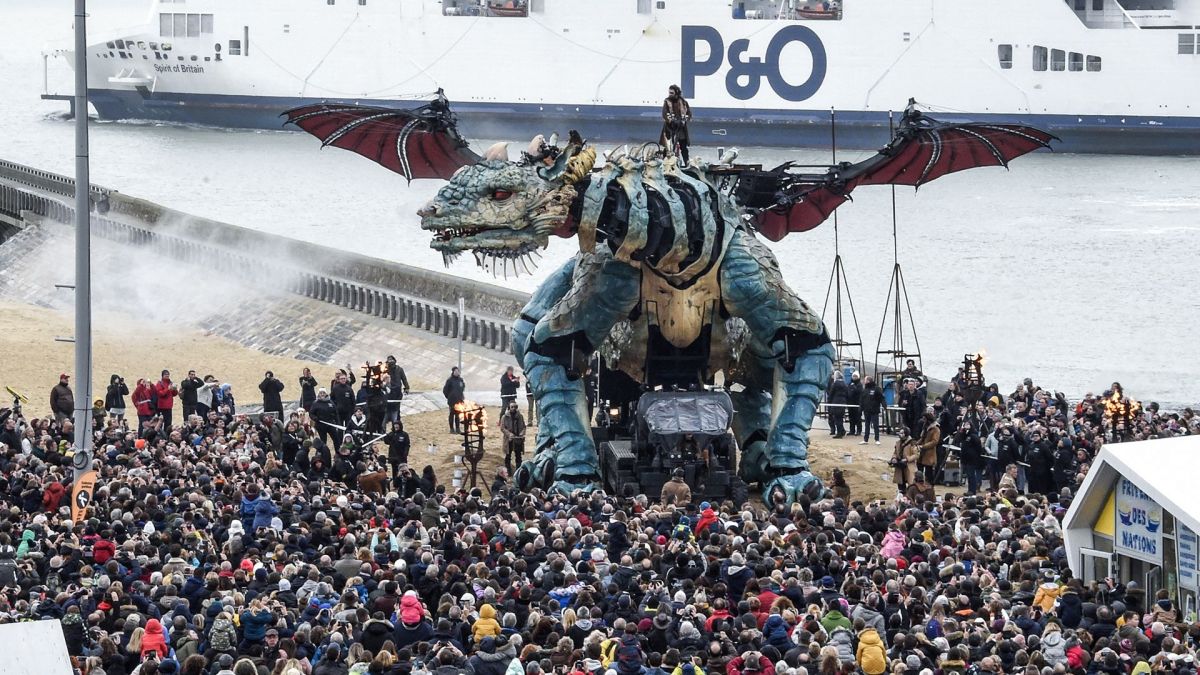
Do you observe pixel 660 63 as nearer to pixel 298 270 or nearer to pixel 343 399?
pixel 298 270

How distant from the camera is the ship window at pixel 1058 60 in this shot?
92.2 metres

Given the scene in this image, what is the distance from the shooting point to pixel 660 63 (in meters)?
96.1

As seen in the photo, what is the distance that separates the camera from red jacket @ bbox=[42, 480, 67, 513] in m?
20.6

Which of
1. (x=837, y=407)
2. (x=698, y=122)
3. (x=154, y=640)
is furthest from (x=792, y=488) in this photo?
(x=698, y=122)

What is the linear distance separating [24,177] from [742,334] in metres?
48.4

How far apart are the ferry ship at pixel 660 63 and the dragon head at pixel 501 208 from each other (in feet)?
231

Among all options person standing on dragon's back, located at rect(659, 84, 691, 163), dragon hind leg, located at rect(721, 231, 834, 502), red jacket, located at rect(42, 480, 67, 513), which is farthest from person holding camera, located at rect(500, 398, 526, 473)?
red jacket, located at rect(42, 480, 67, 513)

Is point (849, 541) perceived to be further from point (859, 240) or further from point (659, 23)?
point (659, 23)

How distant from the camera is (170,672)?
508 inches

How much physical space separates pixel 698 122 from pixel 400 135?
2693 inches

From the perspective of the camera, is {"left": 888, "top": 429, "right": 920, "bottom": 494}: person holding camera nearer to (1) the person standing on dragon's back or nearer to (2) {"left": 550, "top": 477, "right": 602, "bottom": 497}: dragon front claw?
(2) {"left": 550, "top": 477, "right": 602, "bottom": 497}: dragon front claw

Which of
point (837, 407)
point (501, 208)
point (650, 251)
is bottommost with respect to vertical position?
point (837, 407)

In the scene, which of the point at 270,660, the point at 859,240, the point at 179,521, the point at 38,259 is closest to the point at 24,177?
the point at 38,259

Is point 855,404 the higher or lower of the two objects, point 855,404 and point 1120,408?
the lower
